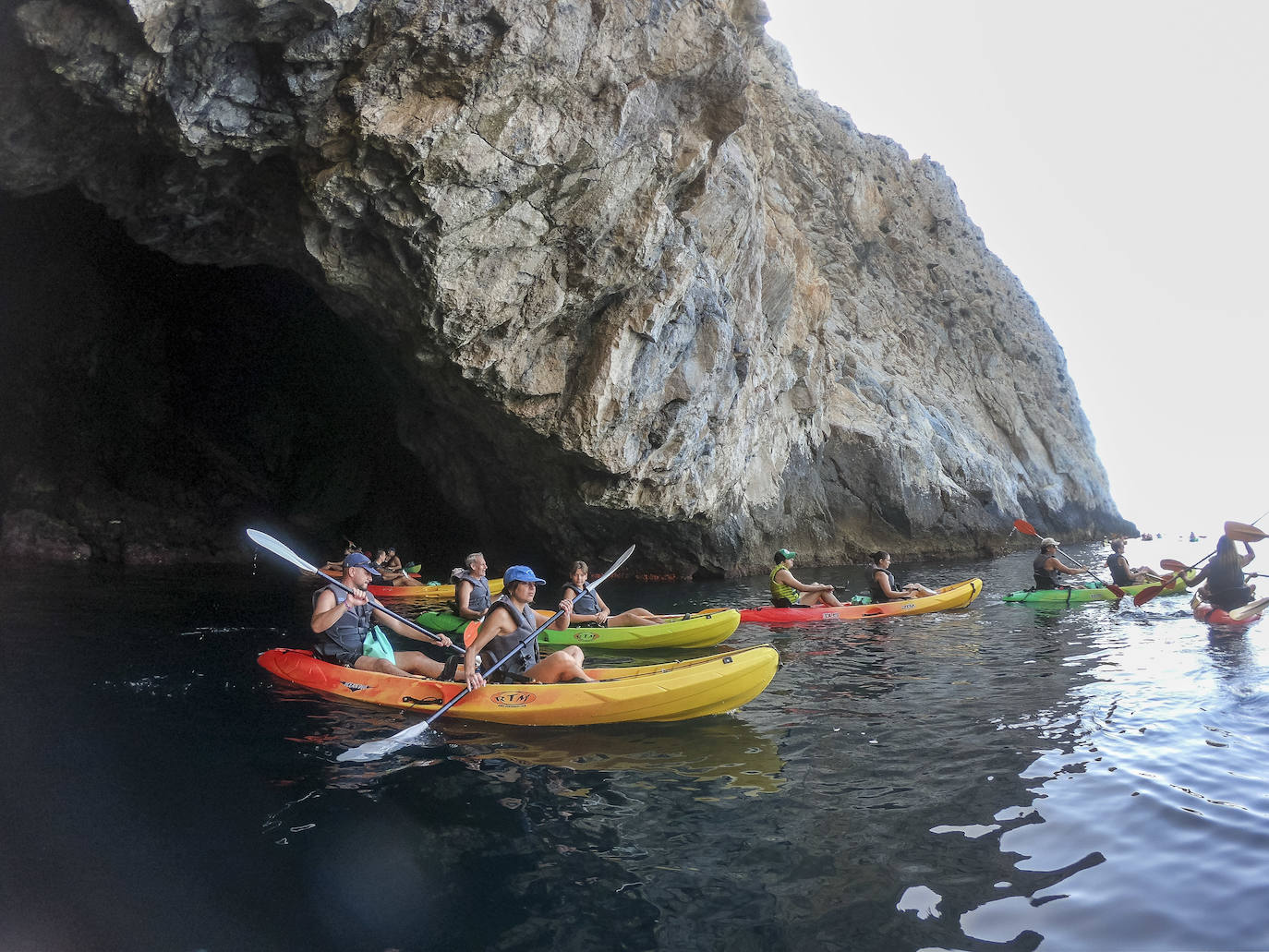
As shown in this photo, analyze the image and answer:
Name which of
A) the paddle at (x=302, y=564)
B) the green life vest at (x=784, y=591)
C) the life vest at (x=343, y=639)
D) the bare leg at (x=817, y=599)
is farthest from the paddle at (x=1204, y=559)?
the life vest at (x=343, y=639)

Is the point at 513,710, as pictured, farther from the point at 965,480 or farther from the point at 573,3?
the point at 965,480

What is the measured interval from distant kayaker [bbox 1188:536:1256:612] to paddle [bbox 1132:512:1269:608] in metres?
0.14

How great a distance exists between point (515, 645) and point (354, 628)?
6.34ft

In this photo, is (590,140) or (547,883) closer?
(547,883)

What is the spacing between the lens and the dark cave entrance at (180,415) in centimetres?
1892

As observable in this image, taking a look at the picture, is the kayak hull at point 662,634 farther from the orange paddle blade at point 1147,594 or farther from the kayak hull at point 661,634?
the orange paddle blade at point 1147,594

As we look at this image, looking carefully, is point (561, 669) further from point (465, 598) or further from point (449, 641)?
point (465, 598)

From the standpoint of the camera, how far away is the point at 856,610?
1183 cm

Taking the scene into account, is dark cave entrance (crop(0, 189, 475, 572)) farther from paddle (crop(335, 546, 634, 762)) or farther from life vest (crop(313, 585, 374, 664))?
paddle (crop(335, 546, 634, 762))

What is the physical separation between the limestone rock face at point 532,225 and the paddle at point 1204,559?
8.38 m

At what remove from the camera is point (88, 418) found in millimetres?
20719

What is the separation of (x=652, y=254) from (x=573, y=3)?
3921 millimetres

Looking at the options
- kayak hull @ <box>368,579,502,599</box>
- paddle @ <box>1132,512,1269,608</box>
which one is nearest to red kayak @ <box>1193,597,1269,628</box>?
paddle @ <box>1132,512,1269,608</box>

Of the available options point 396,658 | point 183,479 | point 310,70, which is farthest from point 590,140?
point 183,479
